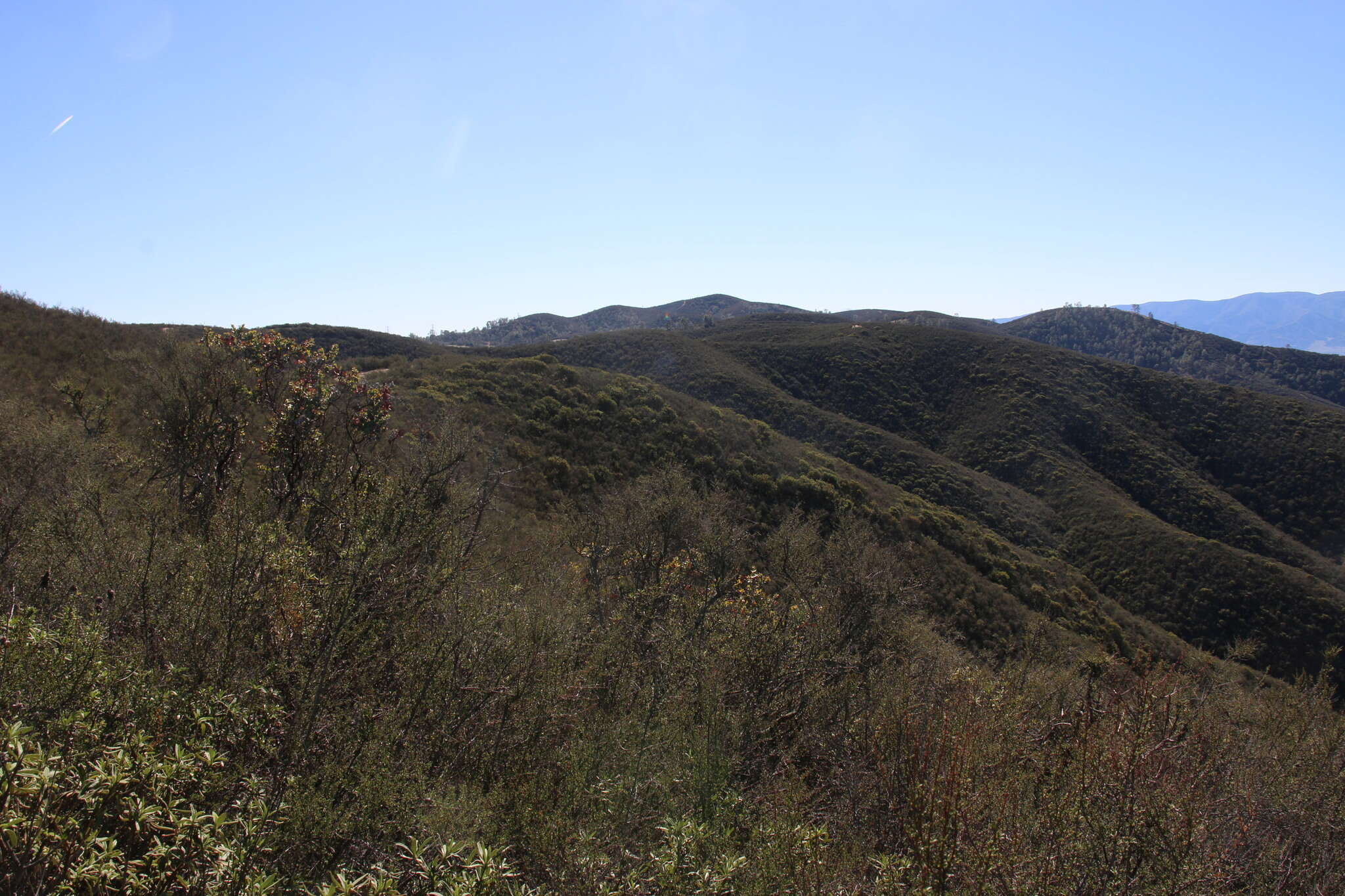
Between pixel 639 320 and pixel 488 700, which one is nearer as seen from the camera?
pixel 488 700

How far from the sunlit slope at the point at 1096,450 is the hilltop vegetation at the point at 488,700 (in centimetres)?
1989

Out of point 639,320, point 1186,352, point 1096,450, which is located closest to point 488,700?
point 1096,450

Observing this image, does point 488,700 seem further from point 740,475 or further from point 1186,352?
point 1186,352

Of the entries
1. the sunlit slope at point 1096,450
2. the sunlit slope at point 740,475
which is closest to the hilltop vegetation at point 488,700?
the sunlit slope at point 740,475

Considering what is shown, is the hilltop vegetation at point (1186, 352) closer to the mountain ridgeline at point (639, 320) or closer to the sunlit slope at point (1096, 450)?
the mountain ridgeline at point (639, 320)

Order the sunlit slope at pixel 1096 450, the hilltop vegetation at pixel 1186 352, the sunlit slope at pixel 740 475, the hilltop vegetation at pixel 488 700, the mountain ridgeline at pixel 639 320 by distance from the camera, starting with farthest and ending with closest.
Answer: the mountain ridgeline at pixel 639 320, the hilltop vegetation at pixel 1186 352, the sunlit slope at pixel 1096 450, the sunlit slope at pixel 740 475, the hilltop vegetation at pixel 488 700

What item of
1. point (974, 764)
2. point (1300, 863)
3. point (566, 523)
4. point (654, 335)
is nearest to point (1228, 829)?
point (1300, 863)

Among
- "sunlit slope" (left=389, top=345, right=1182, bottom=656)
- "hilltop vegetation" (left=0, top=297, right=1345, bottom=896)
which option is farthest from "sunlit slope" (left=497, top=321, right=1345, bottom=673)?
"hilltop vegetation" (left=0, top=297, right=1345, bottom=896)

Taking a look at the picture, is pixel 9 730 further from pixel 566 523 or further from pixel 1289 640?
pixel 1289 640

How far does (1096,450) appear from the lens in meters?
52.1

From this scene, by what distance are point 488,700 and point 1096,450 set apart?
59.2m

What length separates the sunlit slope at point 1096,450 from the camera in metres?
34.6

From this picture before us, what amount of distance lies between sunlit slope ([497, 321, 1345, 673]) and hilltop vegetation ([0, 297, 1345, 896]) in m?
19.9

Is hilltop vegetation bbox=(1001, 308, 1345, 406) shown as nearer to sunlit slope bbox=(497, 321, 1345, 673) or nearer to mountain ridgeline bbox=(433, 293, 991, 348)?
mountain ridgeline bbox=(433, 293, 991, 348)
